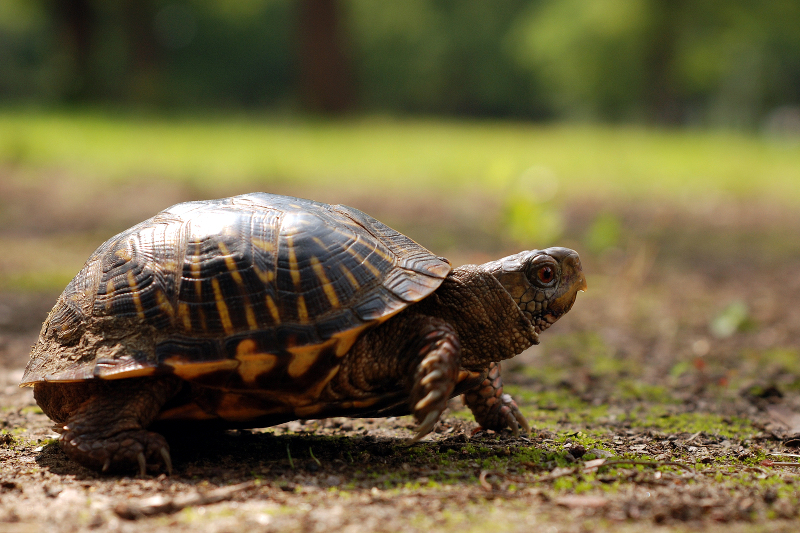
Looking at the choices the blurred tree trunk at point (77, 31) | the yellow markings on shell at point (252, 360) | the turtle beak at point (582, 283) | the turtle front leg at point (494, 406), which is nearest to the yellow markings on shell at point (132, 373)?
the yellow markings on shell at point (252, 360)

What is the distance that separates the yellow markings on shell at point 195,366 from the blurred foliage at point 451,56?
18.0 meters

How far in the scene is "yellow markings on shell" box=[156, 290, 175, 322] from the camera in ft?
7.88

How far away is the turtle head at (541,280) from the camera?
2.69 metres

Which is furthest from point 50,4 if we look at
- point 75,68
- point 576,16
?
point 576,16

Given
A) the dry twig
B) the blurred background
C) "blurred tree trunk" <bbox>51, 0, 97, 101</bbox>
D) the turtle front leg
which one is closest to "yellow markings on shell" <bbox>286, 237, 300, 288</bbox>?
the dry twig

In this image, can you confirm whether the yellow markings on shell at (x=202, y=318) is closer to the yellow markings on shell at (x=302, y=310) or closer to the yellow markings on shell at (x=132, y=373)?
the yellow markings on shell at (x=132, y=373)

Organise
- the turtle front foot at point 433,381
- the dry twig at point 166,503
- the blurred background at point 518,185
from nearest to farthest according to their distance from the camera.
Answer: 1. the dry twig at point 166,503
2. the turtle front foot at point 433,381
3. the blurred background at point 518,185

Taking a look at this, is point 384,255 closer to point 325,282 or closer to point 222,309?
point 325,282

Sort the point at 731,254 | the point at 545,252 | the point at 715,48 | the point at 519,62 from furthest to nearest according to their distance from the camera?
1. the point at 519,62
2. the point at 715,48
3. the point at 731,254
4. the point at 545,252

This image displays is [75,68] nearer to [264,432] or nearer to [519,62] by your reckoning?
[264,432]

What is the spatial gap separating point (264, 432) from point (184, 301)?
79 centimetres

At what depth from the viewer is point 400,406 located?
2.54m

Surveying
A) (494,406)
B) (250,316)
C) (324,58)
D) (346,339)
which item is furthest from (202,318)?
(324,58)

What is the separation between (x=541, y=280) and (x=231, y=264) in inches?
45.6
